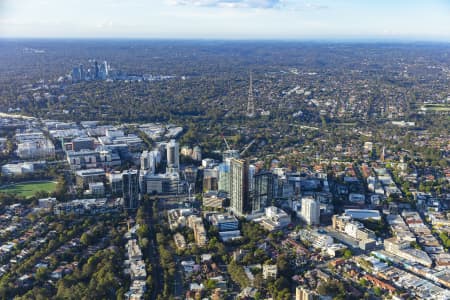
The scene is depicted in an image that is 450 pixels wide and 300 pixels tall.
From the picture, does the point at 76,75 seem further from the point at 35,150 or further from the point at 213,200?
the point at 213,200

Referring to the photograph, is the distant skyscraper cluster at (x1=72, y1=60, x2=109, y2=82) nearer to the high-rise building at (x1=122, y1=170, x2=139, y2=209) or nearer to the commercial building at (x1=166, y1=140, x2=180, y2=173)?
the commercial building at (x1=166, y1=140, x2=180, y2=173)

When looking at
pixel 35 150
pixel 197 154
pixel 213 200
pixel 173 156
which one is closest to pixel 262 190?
pixel 213 200

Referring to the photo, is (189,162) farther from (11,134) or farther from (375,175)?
(11,134)

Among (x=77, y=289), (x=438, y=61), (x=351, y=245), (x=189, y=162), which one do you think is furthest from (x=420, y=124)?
(x=438, y=61)

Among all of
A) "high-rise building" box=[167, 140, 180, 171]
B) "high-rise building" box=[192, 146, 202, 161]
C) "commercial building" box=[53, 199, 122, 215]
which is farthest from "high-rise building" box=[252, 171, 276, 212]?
"high-rise building" box=[192, 146, 202, 161]

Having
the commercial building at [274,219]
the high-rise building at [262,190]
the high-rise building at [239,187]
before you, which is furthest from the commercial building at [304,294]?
the high-rise building at [262,190]
